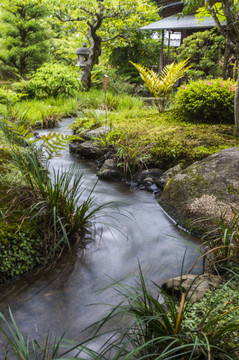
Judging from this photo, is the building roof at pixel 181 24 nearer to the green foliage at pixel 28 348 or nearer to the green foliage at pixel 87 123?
the green foliage at pixel 87 123

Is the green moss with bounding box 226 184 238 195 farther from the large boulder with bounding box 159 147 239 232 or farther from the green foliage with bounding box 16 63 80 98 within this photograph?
the green foliage with bounding box 16 63 80 98

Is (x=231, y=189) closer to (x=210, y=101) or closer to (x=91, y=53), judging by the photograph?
(x=210, y=101)

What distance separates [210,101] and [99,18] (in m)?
8.85

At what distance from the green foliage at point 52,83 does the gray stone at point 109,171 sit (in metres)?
6.72

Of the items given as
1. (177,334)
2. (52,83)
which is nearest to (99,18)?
(52,83)

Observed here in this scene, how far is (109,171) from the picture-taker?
590 cm

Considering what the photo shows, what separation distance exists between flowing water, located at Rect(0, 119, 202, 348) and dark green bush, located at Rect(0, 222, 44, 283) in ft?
0.39

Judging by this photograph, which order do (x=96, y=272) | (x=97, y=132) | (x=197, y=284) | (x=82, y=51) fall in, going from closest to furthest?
1. (x=197, y=284)
2. (x=96, y=272)
3. (x=97, y=132)
4. (x=82, y=51)

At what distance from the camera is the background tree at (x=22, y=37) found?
14.4 meters

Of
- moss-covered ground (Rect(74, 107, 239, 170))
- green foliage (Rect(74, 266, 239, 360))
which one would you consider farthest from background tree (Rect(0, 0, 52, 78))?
green foliage (Rect(74, 266, 239, 360))

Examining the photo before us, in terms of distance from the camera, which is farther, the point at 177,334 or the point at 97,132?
the point at 97,132

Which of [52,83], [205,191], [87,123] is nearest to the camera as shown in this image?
[205,191]

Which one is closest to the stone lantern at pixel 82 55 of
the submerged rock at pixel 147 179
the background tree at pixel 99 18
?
the background tree at pixel 99 18

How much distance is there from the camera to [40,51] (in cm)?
1517
